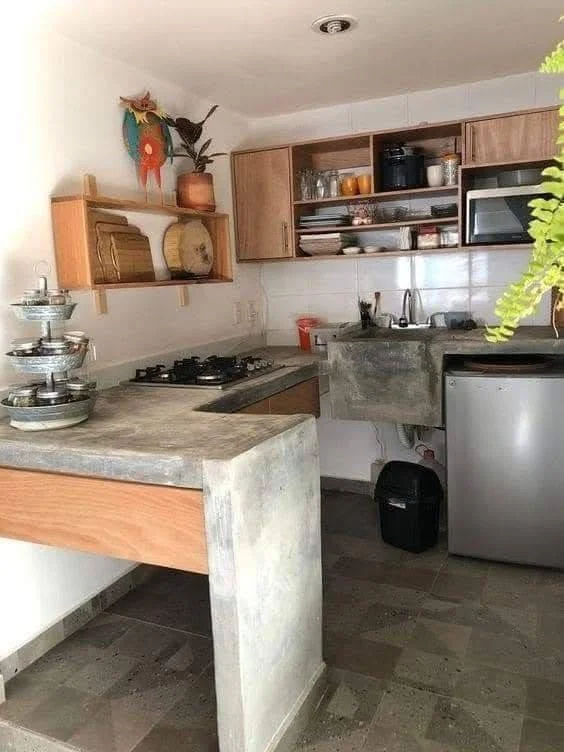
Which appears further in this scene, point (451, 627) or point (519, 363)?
point (519, 363)

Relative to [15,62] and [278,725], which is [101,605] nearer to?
[278,725]

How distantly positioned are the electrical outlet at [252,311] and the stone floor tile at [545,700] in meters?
2.32

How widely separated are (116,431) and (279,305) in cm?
211

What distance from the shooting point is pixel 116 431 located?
67.3 inches

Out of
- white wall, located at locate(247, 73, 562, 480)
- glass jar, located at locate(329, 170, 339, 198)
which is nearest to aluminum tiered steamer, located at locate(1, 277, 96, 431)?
glass jar, located at locate(329, 170, 339, 198)

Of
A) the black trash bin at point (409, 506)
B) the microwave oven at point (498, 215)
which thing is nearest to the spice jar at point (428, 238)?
the microwave oven at point (498, 215)

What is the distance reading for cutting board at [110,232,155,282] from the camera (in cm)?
238

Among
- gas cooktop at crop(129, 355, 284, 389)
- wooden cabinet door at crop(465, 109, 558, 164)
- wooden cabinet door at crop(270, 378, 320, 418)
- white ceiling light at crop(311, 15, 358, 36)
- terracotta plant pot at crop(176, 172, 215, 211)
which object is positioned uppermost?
white ceiling light at crop(311, 15, 358, 36)

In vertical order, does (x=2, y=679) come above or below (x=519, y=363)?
below

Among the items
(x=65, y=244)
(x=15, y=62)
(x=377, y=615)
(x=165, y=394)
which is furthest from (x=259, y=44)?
(x=377, y=615)

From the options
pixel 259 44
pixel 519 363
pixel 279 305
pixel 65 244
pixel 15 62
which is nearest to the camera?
pixel 15 62

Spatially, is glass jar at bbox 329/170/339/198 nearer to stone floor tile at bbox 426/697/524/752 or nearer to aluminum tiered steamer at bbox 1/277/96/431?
aluminum tiered steamer at bbox 1/277/96/431

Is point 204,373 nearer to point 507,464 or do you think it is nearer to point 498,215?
point 507,464

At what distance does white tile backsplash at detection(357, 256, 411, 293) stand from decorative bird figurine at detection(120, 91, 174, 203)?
1.23 meters
